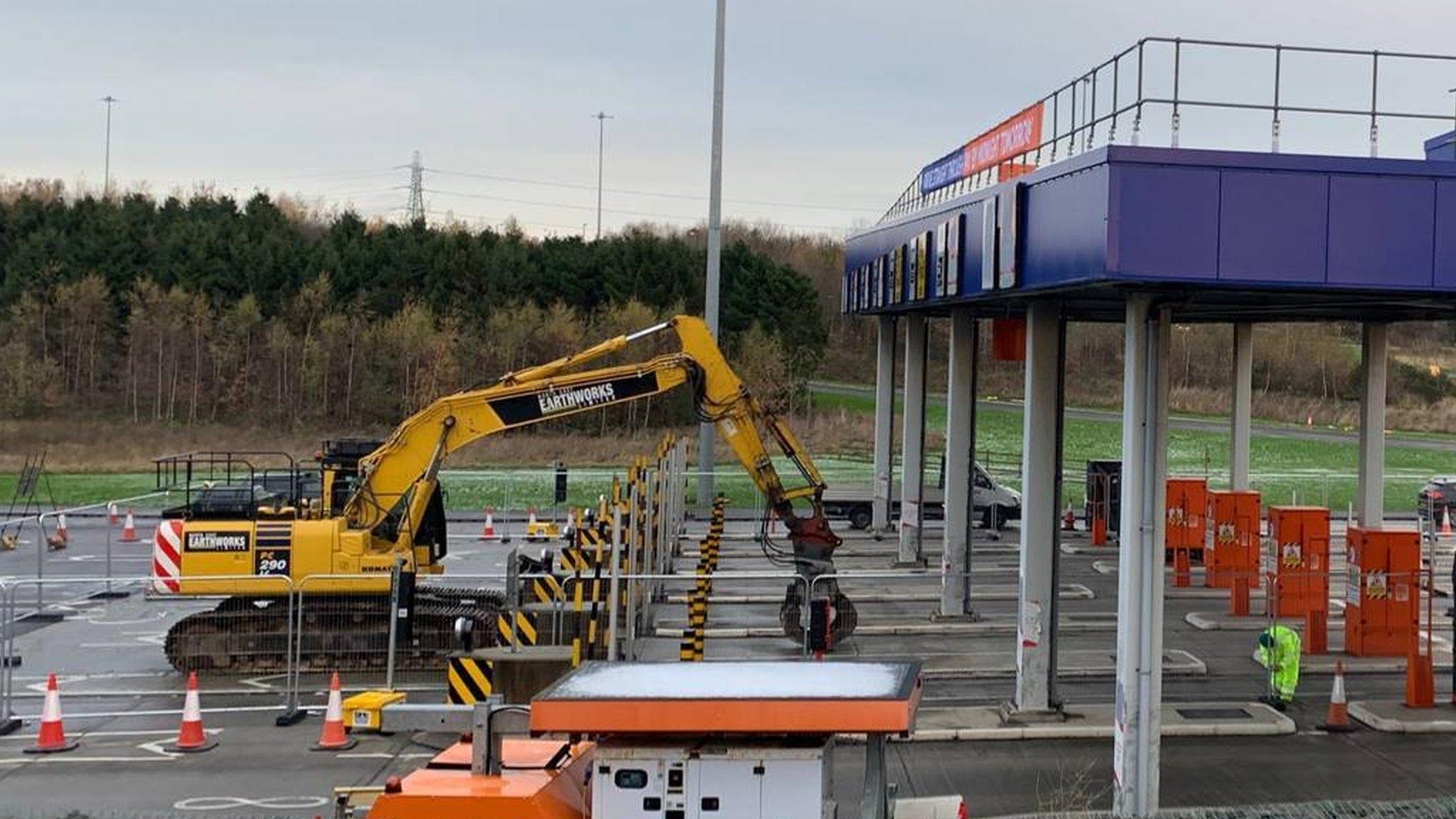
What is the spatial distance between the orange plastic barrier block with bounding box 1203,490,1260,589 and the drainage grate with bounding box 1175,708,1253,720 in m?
9.73

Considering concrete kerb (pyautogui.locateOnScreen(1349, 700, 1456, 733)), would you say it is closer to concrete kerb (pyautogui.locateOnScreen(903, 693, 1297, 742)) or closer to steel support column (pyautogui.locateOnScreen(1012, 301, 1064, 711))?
concrete kerb (pyautogui.locateOnScreen(903, 693, 1297, 742))

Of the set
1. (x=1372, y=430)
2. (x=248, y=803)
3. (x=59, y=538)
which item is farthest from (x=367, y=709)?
(x=59, y=538)

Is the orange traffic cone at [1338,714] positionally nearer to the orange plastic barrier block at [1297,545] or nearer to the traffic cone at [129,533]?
the orange plastic barrier block at [1297,545]

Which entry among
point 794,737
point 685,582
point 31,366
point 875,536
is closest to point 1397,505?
point 875,536

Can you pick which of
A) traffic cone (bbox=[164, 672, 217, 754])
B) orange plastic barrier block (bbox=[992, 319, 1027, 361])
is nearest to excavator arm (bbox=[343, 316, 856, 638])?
orange plastic barrier block (bbox=[992, 319, 1027, 361])

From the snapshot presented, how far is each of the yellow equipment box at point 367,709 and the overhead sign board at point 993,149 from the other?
961 centimetres

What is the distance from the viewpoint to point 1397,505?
43781 mm

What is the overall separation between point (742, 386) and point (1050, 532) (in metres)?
7.69

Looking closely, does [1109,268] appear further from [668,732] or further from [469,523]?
[469,523]

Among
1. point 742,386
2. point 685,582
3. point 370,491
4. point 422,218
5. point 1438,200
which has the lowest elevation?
point 685,582

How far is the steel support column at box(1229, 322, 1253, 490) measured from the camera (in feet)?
97.0

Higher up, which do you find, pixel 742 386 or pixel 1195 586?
pixel 742 386

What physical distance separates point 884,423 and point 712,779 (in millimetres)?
25122

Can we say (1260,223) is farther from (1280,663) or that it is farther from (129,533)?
(129,533)
